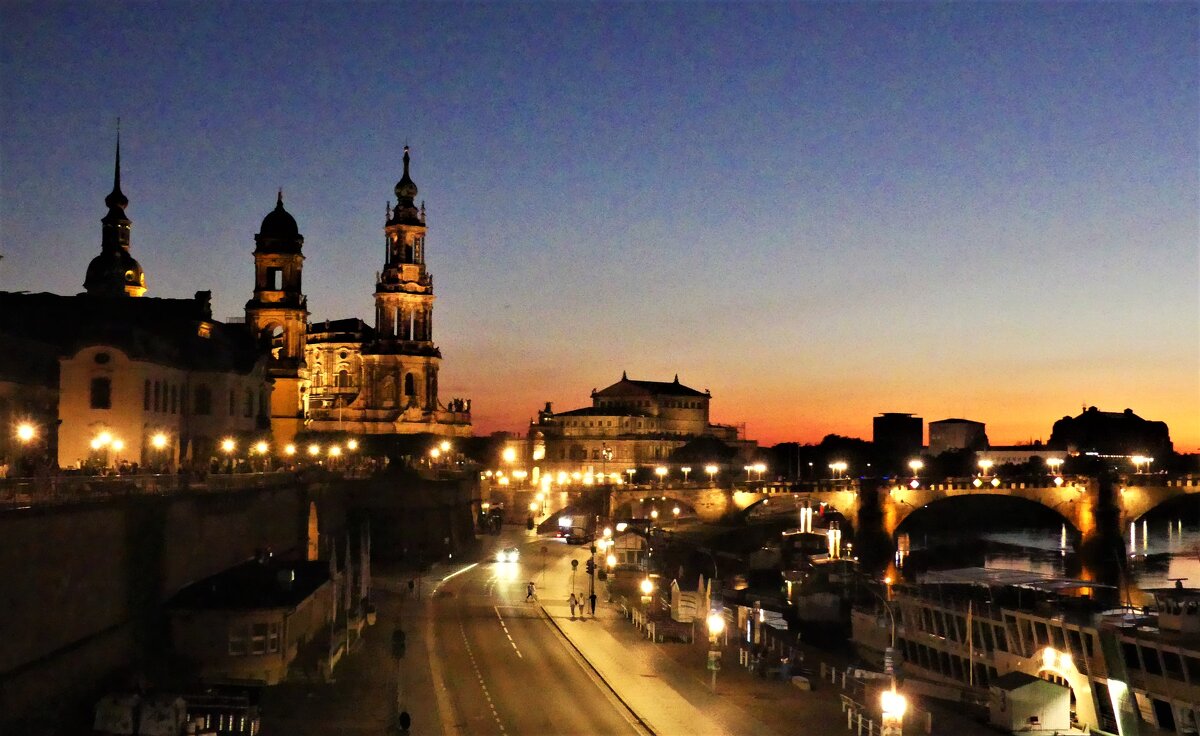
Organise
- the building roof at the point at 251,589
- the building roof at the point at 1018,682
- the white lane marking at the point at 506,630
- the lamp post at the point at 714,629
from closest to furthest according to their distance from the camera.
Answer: the building roof at the point at 251,589, the building roof at the point at 1018,682, the white lane marking at the point at 506,630, the lamp post at the point at 714,629

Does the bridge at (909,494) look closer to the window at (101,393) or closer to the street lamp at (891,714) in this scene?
the window at (101,393)

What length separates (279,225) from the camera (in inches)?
3593

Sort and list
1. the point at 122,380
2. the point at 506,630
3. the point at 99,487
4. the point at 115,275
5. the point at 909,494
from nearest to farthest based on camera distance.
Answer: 1. the point at 99,487
2. the point at 506,630
3. the point at 122,380
4. the point at 115,275
5. the point at 909,494

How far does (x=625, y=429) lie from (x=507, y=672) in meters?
129

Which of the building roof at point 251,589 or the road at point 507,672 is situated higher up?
the building roof at point 251,589

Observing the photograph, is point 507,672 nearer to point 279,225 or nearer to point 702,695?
point 702,695

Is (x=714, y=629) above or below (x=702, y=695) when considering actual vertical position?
above

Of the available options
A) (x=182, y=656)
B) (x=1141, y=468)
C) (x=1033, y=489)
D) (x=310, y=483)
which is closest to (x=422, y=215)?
(x=310, y=483)

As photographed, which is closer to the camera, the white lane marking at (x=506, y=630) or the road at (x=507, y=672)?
the road at (x=507, y=672)

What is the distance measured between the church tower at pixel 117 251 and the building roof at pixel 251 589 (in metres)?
45.5

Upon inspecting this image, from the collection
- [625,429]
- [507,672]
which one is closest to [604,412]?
[625,429]

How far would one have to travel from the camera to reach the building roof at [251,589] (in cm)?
3947

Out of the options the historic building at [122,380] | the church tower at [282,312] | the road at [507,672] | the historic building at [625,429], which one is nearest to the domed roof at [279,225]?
the church tower at [282,312]

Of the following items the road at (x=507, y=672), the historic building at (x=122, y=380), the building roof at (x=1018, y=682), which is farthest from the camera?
the historic building at (x=122, y=380)
